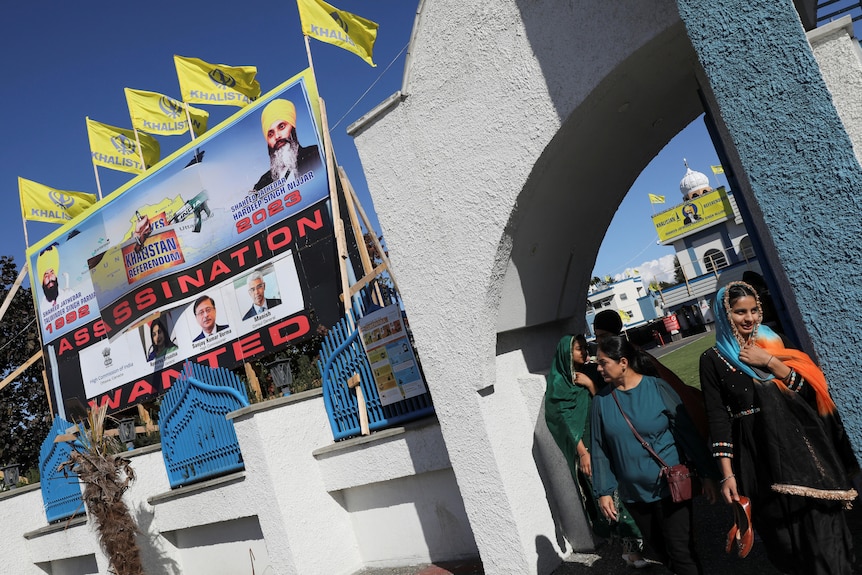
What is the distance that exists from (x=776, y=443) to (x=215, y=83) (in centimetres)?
1067

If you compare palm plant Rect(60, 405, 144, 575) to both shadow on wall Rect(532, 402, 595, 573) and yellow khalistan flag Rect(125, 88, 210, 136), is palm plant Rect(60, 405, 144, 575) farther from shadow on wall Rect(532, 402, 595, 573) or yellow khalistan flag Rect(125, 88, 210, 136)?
yellow khalistan flag Rect(125, 88, 210, 136)

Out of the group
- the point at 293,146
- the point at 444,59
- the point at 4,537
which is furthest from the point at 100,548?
the point at 444,59

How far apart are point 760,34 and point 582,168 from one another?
5.92ft

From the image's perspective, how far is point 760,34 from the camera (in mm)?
2768

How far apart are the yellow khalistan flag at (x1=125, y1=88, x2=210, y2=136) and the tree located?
6.59 meters

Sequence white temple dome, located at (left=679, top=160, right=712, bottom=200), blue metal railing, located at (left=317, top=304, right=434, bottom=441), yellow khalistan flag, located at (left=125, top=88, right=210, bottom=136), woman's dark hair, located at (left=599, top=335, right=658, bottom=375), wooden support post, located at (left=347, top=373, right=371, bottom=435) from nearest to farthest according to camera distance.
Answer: woman's dark hair, located at (left=599, top=335, right=658, bottom=375) → blue metal railing, located at (left=317, top=304, right=434, bottom=441) → wooden support post, located at (left=347, top=373, right=371, bottom=435) → yellow khalistan flag, located at (left=125, top=88, right=210, bottom=136) → white temple dome, located at (left=679, top=160, right=712, bottom=200)

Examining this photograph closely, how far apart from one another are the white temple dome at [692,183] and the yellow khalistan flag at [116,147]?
3653 centimetres

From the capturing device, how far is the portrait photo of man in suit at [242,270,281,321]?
358 inches

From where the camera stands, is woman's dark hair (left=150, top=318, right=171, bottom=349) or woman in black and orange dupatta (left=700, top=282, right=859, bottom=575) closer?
woman in black and orange dupatta (left=700, top=282, right=859, bottom=575)

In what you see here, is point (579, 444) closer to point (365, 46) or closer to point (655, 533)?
point (655, 533)

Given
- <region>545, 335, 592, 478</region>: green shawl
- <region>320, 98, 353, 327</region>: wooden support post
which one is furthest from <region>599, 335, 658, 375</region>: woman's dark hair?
<region>320, 98, 353, 327</region>: wooden support post

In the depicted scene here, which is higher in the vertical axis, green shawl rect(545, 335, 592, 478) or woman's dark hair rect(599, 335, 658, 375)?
woman's dark hair rect(599, 335, 658, 375)

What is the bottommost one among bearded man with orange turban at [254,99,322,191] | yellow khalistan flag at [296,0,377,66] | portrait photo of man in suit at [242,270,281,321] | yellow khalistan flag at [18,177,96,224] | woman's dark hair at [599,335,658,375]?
woman's dark hair at [599,335,658,375]

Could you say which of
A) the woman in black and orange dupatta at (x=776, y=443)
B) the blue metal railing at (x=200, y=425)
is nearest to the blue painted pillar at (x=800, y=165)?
the woman in black and orange dupatta at (x=776, y=443)
